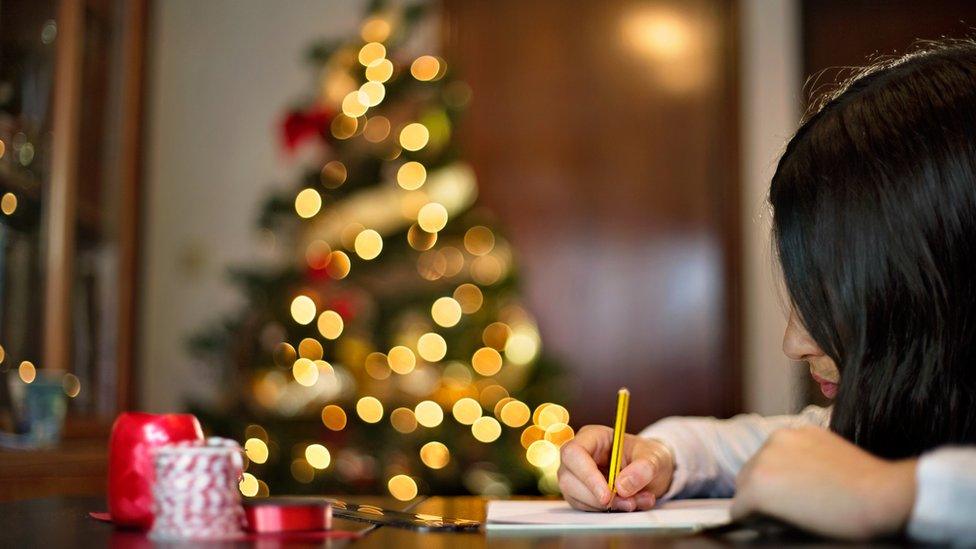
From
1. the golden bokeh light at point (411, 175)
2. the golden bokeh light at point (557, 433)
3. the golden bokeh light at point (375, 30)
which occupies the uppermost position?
the golden bokeh light at point (375, 30)

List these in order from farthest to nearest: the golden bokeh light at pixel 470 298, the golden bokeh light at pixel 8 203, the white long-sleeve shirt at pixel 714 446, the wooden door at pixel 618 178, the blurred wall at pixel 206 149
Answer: the wooden door at pixel 618 178 < the blurred wall at pixel 206 149 < the golden bokeh light at pixel 470 298 < the golden bokeh light at pixel 8 203 < the white long-sleeve shirt at pixel 714 446

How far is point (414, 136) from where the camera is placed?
275 cm

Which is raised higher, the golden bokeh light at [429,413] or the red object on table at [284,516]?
the red object on table at [284,516]

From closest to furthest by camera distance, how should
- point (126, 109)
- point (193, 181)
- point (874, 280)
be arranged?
point (874, 280) < point (126, 109) < point (193, 181)

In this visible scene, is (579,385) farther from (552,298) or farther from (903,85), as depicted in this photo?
(903,85)

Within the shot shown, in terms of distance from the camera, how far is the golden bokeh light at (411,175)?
2721 millimetres

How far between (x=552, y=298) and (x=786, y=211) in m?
2.60

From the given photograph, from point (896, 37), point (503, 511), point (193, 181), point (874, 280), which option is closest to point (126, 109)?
point (193, 181)

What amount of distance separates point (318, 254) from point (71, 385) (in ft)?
2.50

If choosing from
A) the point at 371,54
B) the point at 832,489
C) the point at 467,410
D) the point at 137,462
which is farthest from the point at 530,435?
the point at 832,489

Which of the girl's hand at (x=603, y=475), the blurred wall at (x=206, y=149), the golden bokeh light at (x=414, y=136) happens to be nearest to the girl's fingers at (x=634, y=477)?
the girl's hand at (x=603, y=475)

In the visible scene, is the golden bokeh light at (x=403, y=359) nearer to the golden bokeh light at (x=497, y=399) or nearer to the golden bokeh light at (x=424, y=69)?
the golden bokeh light at (x=497, y=399)

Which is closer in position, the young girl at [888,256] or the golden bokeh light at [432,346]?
the young girl at [888,256]

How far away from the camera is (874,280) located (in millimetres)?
846
